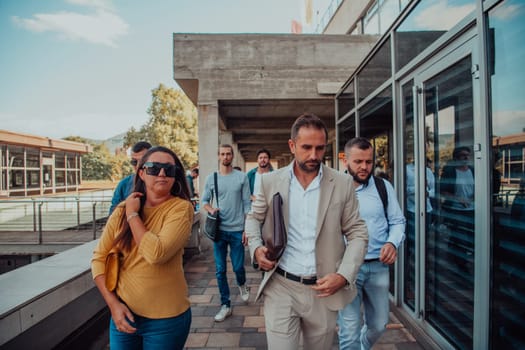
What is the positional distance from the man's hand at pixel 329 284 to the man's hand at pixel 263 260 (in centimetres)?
26

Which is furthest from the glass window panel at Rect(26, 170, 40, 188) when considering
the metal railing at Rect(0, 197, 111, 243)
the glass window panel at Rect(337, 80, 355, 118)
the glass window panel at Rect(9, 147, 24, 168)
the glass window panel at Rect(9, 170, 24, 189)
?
the glass window panel at Rect(337, 80, 355, 118)

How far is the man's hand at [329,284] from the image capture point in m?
1.77

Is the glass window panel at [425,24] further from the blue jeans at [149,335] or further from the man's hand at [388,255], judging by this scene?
the blue jeans at [149,335]

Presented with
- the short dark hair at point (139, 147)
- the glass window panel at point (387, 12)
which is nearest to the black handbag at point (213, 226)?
the short dark hair at point (139, 147)

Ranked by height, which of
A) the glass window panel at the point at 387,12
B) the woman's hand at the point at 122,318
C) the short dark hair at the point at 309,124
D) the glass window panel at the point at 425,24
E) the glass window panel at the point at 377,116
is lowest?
the woman's hand at the point at 122,318

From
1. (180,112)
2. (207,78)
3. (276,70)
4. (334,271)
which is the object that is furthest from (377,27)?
(180,112)

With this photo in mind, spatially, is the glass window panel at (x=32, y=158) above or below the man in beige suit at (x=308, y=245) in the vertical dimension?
above

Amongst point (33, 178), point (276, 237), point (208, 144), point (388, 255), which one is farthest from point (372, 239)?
point (33, 178)

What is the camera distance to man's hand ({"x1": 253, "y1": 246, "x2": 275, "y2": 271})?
185cm

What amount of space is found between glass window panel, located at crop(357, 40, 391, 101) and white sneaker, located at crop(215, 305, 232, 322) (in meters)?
3.50

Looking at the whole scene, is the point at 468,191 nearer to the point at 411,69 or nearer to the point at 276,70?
the point at 411,69

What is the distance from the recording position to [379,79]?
4.71 metres

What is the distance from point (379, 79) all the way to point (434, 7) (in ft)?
5.17

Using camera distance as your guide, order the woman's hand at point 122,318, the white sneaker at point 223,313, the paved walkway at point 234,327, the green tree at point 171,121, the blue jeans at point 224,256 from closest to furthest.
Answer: the woman's hand at point 122,318 → the paved walkway at point 234,327 → the white sneaker at point 223,313 → the blue jeans at point 224,256 → the green tree at point 171,121
